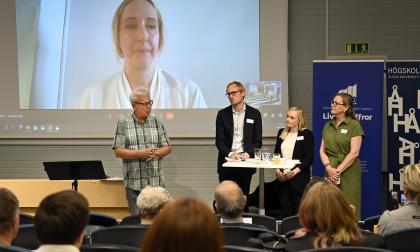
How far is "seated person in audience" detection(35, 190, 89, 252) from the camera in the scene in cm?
213

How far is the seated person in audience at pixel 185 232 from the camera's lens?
4.50 ft

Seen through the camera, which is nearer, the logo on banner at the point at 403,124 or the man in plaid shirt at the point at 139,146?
the man in plaid shirt at the point at 139,146

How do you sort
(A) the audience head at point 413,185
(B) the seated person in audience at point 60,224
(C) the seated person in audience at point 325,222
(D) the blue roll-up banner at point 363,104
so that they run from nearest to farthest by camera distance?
(B) the seated person in audience at point 60,224, (C) the seated person in audience at point 325,222, (A) the audience head at point 413,185, (D) the blue roll-up banner at point 363,104

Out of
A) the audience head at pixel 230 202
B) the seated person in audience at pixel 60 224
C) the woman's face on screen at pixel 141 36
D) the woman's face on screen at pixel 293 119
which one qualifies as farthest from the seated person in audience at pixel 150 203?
the woman's face on screen at pixel 141 36

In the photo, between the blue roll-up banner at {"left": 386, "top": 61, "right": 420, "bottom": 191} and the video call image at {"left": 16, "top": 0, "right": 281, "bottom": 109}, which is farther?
the video call image at {"left": 16, "top": 0, "right": 281, "bottom": 109}

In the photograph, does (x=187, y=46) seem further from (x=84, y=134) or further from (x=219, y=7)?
(x=84, y=134)

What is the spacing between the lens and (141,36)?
279 inches

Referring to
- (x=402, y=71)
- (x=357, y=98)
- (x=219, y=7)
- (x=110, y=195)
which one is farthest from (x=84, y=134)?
(x=402, y=71)

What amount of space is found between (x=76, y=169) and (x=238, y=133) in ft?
5.07

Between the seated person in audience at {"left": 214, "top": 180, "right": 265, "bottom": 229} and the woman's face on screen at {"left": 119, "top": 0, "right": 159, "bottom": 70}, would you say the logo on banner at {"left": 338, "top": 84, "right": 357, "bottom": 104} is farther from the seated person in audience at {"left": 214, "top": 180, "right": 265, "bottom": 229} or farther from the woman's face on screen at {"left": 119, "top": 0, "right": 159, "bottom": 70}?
the seated person in audience at {"left": 214, "top": 180, "right": 265, "bottom": 229}

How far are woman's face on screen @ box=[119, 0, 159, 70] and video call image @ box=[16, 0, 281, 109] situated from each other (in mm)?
12

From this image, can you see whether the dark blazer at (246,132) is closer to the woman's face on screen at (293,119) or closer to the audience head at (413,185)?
the woman's face on screen at (293,119)

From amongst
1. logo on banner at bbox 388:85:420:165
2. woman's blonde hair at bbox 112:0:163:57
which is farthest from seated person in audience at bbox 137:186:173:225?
logo on banner at bbox 388:85:420:165

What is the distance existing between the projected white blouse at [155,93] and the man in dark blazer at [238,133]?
1.52 metres
